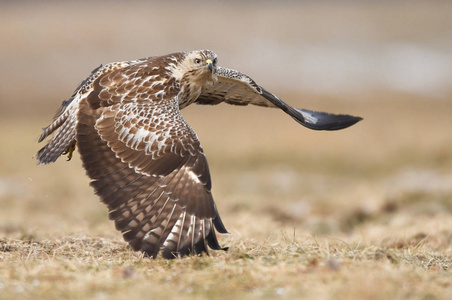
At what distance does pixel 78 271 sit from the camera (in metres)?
5.32

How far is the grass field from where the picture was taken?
4.83m

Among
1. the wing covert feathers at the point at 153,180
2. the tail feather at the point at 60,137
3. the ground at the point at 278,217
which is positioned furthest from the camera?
the tail feather at the point at 60,137

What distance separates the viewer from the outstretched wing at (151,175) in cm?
582

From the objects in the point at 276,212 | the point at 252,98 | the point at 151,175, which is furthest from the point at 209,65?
the point at 276,212

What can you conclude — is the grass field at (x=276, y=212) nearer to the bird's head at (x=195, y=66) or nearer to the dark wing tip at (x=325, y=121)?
the dark wing tip at (x=325, y=121)

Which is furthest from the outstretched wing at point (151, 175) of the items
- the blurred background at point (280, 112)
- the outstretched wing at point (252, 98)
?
the blurred background at point (280, 112)

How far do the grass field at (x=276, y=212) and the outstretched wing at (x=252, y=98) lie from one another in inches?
52.2

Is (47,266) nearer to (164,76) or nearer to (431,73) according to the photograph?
(164,76)

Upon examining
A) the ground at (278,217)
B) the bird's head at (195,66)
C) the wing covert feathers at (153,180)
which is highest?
the bird's head at (195,66)

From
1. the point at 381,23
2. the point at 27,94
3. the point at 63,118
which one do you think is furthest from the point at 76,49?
the point at 63,118

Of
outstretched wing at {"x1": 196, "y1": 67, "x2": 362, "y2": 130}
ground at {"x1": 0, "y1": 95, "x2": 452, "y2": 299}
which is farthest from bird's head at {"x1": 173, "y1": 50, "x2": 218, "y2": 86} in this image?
ground at {"x1": 0, "y1": 95, "x2": 452, "y2": 299}

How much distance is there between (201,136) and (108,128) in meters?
16.1

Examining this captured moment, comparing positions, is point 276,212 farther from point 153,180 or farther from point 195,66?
point 153,180

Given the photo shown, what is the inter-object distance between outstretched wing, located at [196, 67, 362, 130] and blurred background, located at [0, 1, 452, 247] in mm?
1307
